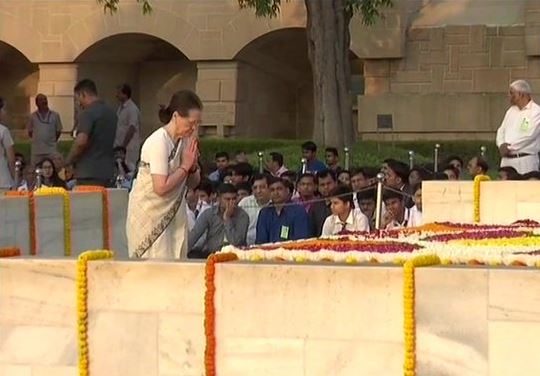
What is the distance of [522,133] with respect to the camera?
49.5ft

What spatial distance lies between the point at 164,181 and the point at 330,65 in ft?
42.8

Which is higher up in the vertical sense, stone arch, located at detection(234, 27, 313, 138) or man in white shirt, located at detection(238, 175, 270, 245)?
stone arch, located at detection(234, 27, 313, 138)

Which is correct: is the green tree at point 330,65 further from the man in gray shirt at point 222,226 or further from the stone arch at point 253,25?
the man in gray shirt at point 222,226

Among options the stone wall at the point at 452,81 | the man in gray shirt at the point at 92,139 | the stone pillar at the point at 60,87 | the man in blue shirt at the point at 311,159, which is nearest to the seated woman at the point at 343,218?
the man in gray shirt at the point at 92,139

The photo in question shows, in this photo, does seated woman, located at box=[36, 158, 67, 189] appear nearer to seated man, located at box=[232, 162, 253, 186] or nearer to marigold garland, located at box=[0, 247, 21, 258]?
seated man, located at box=[232, 162, 253, 186]

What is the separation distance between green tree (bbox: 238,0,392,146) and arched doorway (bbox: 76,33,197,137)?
7645 mm

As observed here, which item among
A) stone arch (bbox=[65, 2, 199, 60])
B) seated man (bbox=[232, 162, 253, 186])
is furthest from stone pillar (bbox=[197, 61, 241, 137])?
seated man (bbox=[232, 162, 253, 186])

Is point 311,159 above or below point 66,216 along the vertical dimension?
above

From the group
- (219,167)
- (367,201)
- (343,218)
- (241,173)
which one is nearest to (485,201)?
(343,218)

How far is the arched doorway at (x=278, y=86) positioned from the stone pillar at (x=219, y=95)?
0.68ft

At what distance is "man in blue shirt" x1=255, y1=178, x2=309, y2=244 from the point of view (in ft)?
42.8

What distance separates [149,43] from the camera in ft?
98.6

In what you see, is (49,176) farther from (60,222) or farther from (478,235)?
(478,235)

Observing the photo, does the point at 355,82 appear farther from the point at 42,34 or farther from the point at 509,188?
the point at 509,188
